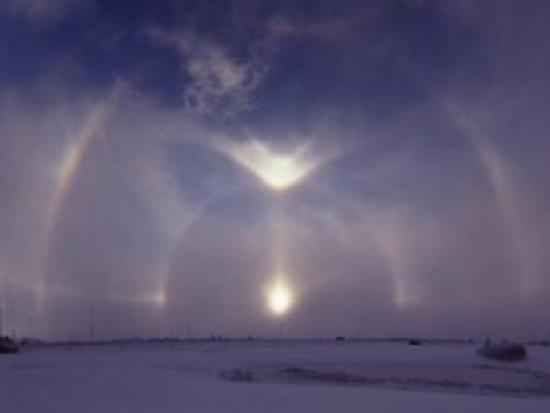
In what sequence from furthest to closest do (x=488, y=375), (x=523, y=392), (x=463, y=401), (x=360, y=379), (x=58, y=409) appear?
1. (x=488, y=375)
2. (x=360, y=379)
3. (x=523, y=392)
4. (x=463, y=401)
5. (x=58, y=409)

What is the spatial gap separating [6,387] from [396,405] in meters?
18.6

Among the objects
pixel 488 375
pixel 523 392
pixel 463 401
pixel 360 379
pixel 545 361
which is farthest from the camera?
pixel 545 361

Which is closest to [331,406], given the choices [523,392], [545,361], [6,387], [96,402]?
[96,402]

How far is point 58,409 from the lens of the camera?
25797mm

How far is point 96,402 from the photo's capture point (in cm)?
2755

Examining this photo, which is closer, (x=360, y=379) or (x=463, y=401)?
(x=463, y=401)

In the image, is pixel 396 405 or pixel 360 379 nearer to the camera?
pixel 396 405

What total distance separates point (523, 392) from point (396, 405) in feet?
65.3

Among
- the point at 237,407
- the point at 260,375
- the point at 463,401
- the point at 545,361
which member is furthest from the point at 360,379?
the point at 545,361

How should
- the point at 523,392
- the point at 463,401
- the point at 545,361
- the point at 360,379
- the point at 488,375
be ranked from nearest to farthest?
the point at 463,401
the point at 523,392
the point at 360,379
the point at 488,375
the point at 545,361

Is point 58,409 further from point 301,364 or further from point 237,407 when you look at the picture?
point 301,364

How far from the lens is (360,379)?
Result: 168 feet

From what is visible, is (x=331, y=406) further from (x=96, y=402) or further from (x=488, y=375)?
(x=488, y=375)

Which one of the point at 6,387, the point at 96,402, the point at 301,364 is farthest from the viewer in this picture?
the point at 301,364
